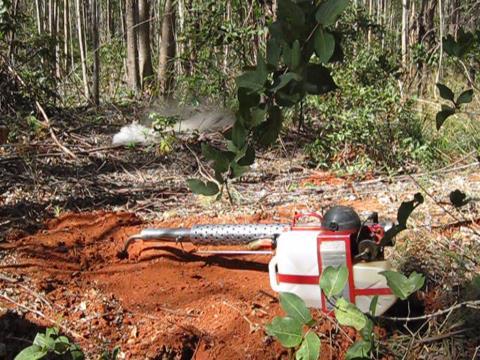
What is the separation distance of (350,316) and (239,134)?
60 centimetres

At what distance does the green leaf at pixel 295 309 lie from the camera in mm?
1169

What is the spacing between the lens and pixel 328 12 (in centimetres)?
83

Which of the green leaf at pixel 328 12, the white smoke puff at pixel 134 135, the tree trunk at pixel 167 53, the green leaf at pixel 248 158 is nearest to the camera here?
the green leaf at pixel 328 12

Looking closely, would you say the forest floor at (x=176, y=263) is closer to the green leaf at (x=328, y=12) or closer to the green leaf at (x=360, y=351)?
the green leaf at (x=360, y=351)

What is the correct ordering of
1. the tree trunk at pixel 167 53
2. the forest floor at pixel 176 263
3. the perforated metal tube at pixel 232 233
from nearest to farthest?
the forest floor at pixel 176 263, the perforated metal tube at pixel 232 233, the tree trunk at pixel 167 53

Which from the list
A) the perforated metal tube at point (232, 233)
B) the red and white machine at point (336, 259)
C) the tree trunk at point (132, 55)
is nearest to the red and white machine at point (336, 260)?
the red and white machine at point (336, 259)

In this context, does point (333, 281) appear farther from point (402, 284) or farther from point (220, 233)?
point (220, 233)

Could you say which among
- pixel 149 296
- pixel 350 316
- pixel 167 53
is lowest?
pixel 149 296

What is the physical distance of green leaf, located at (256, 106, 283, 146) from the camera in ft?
2.98

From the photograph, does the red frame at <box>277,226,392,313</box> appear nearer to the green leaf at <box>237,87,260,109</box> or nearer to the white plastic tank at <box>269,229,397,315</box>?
the white plastic tank at <box>269,229,397,315</box>

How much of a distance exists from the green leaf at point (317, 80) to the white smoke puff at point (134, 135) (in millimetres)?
4014

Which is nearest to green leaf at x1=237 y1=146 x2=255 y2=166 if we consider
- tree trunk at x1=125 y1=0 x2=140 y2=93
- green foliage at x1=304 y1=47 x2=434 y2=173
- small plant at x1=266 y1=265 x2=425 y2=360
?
small plant at x1=266 y1=265 x2=425 y2=360

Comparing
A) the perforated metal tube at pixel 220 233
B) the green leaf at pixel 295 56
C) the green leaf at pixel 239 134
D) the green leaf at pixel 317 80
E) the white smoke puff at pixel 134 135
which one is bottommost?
the white smoke puff at pixel 134 135

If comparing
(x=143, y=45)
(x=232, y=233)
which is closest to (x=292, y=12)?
(x=232, y=233)
